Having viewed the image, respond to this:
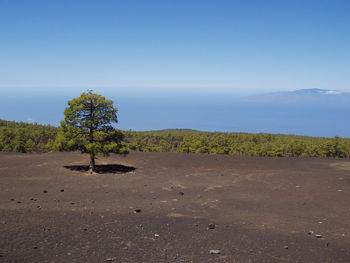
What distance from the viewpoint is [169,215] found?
12.0m

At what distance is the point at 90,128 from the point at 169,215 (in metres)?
13.4

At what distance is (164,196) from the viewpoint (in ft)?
52.1

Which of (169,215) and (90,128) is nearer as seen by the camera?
(169,215)

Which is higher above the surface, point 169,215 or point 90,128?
point 90,128

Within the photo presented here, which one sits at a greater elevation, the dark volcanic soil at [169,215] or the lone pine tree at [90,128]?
the lone pine tree at [90,128]

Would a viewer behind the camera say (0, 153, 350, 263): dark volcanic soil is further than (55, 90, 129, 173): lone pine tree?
No

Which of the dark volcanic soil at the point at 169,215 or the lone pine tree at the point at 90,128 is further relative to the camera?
the lone pine tree at the point at 90,128

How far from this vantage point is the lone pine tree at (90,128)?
22.2 m

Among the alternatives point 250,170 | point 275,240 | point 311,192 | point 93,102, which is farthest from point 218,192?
point 93,102

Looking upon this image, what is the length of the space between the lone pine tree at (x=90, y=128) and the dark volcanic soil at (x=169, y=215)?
7.26 feet

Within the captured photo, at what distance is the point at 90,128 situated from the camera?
22.8m

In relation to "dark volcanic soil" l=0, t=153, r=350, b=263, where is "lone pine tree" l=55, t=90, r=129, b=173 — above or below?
above

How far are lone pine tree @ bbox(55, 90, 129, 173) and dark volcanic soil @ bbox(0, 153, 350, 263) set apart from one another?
7.26 feet

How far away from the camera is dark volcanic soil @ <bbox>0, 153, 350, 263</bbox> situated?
7984mm
